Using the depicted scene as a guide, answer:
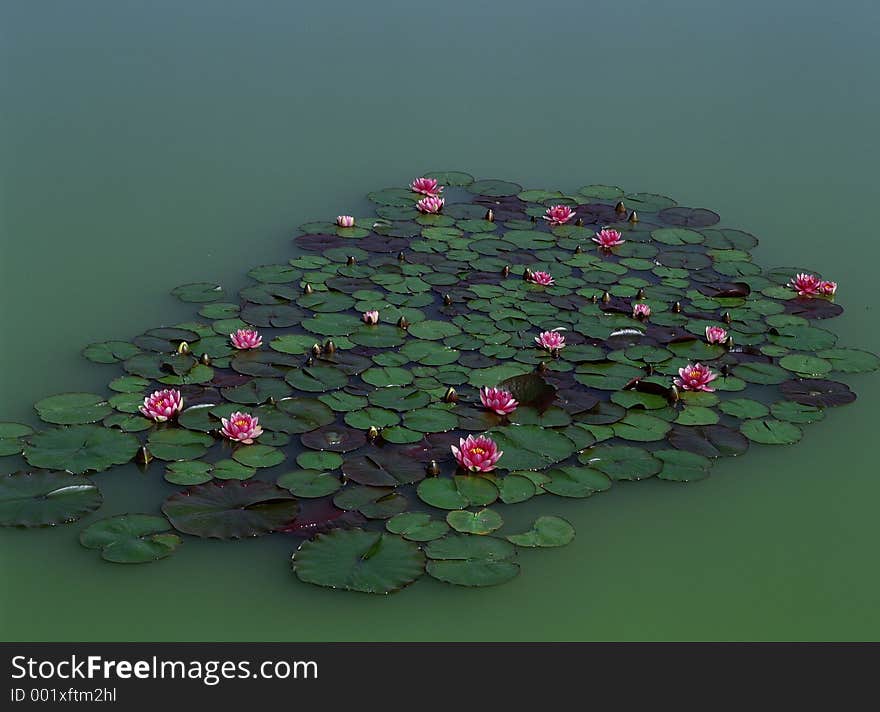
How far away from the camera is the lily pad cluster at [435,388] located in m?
3.29

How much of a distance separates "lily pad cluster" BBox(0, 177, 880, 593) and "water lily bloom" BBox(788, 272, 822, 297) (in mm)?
39

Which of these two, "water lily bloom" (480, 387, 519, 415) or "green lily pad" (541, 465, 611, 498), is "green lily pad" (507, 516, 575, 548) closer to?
"green lily pad" (541, 465, 611, 498)

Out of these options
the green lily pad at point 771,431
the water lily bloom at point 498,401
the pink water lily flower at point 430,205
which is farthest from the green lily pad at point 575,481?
the pink water lily flower at point 430,205

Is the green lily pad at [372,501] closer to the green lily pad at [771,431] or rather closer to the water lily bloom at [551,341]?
the water lily bloom at [551,341]

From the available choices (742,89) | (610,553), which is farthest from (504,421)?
(742,89)

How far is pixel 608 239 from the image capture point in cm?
500

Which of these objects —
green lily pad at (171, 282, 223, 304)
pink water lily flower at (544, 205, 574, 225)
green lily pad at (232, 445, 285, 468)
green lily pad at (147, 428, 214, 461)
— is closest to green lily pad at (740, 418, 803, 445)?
green lily pad at (232, 445, 285, 468)

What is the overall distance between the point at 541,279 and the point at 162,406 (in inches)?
65.0

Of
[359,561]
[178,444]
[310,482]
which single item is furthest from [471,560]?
[178,444]

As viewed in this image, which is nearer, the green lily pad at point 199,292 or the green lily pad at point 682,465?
the green lily pad at point 682,465

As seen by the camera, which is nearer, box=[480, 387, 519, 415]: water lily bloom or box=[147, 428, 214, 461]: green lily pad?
box=[147, 428, 214, 461]: green lily pad

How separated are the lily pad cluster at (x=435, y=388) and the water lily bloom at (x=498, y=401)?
3cm

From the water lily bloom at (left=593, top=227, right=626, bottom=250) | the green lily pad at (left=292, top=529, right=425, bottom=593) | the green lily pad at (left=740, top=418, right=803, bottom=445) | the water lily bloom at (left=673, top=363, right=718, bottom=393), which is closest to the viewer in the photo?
the green lily pad at (left=292, top=529, right=425, bottom=593)

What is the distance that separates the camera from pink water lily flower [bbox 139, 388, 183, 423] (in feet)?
12.1
